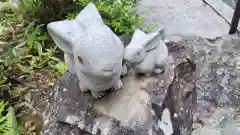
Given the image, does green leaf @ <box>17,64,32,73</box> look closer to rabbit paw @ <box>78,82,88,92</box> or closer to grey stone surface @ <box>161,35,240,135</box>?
rabbit paw @ <box>78,82,88,92</box>

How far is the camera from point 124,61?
4.88 ft

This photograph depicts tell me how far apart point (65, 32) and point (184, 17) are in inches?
65.2

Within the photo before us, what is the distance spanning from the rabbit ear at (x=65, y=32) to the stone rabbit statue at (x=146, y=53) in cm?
26

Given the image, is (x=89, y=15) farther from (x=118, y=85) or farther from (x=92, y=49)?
(x=118, y=85)

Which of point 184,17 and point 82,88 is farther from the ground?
point 82,88

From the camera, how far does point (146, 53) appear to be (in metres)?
1.51

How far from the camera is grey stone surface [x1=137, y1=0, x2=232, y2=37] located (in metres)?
2.65

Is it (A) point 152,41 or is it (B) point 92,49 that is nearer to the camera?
(B) point 92,49

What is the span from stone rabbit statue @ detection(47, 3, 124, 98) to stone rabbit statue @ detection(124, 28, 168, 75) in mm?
118

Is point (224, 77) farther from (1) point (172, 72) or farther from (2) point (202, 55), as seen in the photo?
(1) point (172, 72)

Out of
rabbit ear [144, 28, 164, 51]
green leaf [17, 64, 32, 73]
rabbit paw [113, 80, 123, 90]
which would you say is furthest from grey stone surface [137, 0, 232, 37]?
rabbit paw [113, 80, 123, 90]

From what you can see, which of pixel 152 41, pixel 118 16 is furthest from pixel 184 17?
pixel 152 41

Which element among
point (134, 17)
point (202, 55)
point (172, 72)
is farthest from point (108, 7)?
point (172, 72)

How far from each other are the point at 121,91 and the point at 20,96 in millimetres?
978
